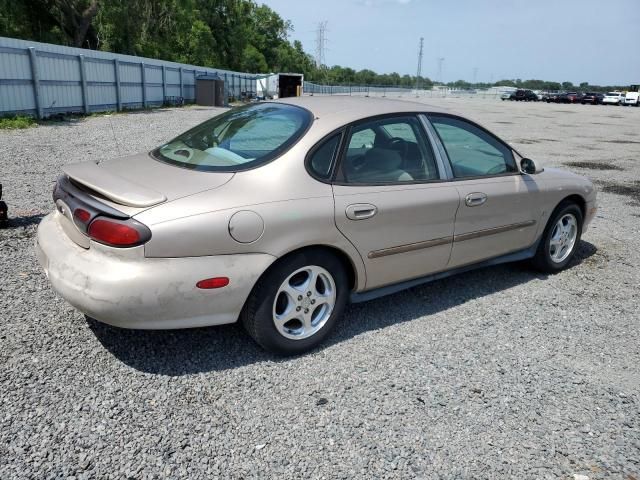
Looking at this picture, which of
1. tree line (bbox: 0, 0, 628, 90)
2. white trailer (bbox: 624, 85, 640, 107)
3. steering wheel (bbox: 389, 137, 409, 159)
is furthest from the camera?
white trailer (bbox: 624, 85, 640, 107)

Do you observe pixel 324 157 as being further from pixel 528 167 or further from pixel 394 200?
pixel 528 167

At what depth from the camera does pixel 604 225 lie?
6.75m

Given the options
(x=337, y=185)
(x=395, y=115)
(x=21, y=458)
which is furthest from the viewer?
(x=395, y=115)

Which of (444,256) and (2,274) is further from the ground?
(444,256)

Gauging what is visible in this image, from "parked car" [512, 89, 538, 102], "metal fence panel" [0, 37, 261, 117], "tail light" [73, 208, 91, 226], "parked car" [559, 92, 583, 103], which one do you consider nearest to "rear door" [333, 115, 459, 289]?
"tail light" [73, 208, 91, 226]

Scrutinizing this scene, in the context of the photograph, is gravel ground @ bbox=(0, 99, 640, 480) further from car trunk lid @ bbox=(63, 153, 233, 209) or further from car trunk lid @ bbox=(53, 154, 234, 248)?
car trunk lid @ bbox=(63, 153, 233, 209)

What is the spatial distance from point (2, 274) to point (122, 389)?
2.03m

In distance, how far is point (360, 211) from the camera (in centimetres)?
327

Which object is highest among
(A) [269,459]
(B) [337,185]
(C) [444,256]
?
(B) [337,185]

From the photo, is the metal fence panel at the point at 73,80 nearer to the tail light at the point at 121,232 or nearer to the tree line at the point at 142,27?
the tree line at the point at 142,27

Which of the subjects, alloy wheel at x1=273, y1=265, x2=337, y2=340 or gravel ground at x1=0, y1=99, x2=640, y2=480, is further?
alloy wheel at x1=273, y1=265, x2=337, y2=340

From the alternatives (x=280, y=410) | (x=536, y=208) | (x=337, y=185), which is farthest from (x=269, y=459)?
(x=536, y=208)

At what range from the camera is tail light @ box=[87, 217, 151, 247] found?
263 centimetres

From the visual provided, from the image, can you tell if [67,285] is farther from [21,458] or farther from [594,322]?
[594,322]
